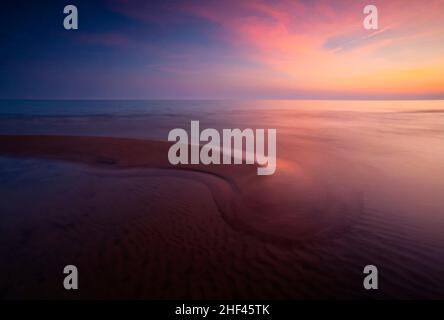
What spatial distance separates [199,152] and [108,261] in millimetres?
10210

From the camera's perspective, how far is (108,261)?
5262 mm

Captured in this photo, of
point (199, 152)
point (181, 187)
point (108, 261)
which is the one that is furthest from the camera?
point (199, 152)

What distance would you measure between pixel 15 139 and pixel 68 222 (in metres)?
16.1

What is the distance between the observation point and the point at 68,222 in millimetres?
6855

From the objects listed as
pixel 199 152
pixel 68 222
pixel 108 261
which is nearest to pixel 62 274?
pixel 108 261
